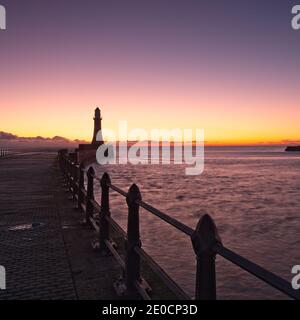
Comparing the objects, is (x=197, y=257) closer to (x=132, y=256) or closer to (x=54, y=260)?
(x=132, y=256)

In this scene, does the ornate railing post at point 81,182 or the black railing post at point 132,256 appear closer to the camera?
the black railing post at point 132,256

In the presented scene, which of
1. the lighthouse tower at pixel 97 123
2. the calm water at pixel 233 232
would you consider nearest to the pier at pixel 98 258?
the calm water at pixel 233 232

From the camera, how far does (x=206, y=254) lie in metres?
2.29

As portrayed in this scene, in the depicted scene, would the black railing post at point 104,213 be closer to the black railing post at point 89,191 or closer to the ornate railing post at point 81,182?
the black railing post at point 89,191

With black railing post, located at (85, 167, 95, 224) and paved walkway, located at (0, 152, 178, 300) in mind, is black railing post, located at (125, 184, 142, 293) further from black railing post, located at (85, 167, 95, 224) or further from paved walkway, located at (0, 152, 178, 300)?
black railing post, located at (85, 167, 95, 224)

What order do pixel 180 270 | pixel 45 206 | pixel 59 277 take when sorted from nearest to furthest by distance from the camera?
pixel 59 277
pixel 180 270
pixel 45 206

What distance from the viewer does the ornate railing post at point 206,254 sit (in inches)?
89.0

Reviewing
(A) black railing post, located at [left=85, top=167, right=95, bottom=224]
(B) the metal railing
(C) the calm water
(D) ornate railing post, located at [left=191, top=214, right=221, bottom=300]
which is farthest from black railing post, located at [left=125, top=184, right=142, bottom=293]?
(C) the calm water

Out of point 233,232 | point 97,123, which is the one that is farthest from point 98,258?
point 97,123

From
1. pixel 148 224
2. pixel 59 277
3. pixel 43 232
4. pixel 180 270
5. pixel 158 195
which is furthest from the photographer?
pixel 158 195

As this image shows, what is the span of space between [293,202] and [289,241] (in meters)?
11.8

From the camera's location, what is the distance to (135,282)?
13.9 feet
